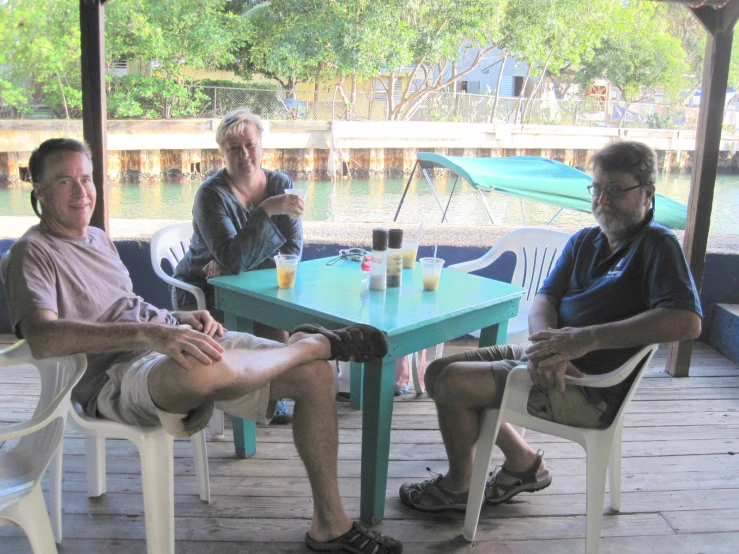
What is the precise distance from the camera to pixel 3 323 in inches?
146

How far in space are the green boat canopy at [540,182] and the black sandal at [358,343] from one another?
3644mm

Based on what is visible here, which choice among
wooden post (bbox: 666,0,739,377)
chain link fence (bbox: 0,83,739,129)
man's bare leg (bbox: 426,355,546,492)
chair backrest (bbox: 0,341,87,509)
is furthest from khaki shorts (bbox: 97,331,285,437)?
chain link fence (bbox: 0,83,739,129)

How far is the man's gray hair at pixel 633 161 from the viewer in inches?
75.5

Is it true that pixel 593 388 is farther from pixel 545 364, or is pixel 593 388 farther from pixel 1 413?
pixel 1 413

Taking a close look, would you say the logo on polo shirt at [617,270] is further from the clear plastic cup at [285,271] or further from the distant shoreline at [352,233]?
the distant shoreline at [352,233]

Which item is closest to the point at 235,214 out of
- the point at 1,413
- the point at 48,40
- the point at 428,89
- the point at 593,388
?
the point at 1,413

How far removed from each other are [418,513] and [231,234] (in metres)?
1.18

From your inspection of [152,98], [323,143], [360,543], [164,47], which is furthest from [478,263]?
[164,47]

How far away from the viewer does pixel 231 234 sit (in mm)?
2496

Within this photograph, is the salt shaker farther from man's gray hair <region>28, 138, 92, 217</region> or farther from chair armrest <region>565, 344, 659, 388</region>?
man's gray hair <region>28, 138, 92, 217</region>

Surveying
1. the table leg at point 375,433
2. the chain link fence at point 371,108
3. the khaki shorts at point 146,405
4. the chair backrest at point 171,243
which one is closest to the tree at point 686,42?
the chain link fence at point 371,108

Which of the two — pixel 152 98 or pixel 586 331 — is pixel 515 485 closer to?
pixel 586 331

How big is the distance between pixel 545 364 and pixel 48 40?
20803 millimetres

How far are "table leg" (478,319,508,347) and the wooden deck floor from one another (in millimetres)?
459
